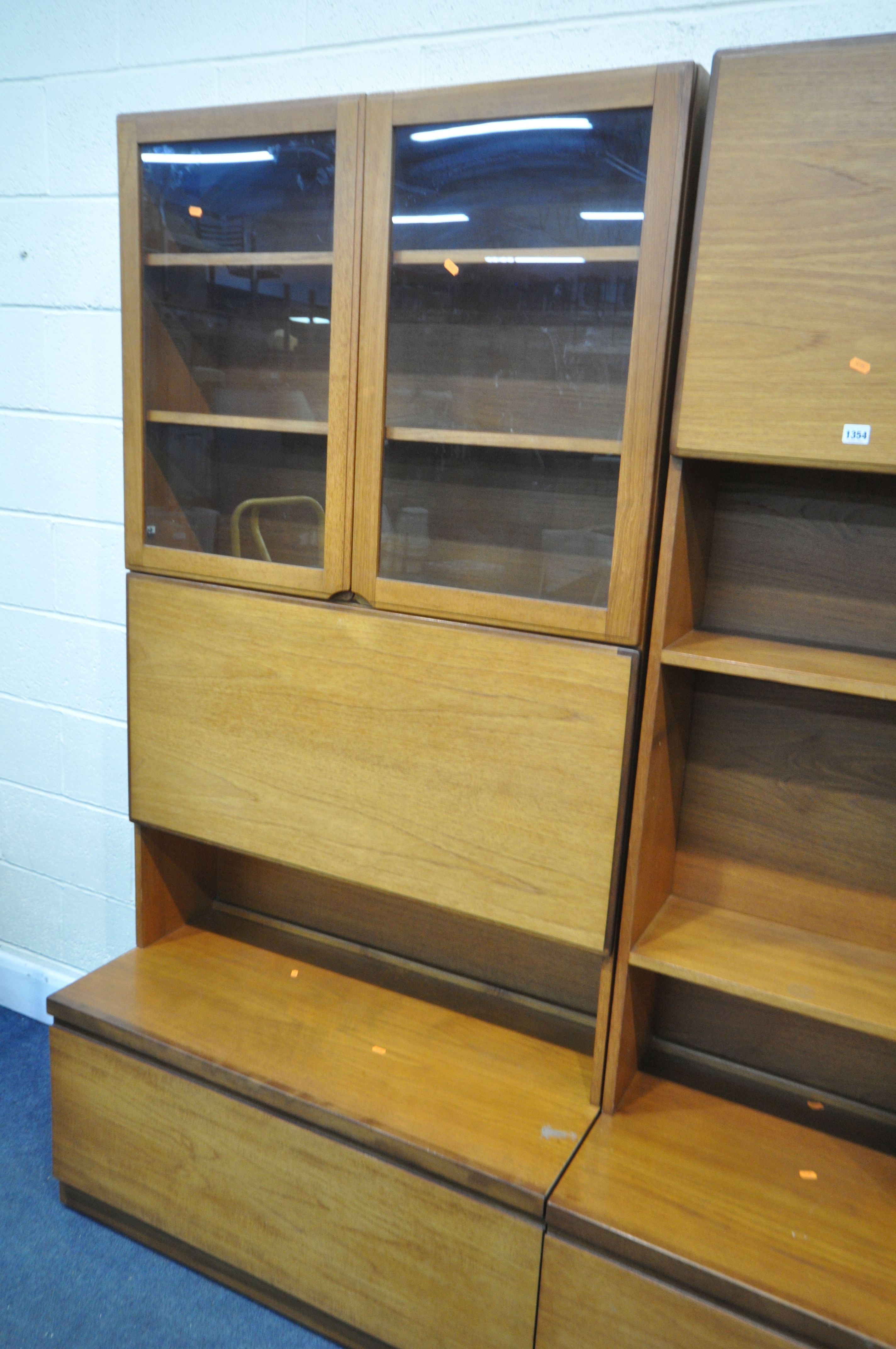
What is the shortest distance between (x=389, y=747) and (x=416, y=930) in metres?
0.52

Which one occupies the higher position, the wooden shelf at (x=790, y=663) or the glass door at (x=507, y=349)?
the glass door at (x=507, y=349)

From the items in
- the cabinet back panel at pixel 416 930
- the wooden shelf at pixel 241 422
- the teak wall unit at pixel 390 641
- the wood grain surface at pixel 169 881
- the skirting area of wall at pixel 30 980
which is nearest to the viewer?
the teak wall unit at pixel 390 641

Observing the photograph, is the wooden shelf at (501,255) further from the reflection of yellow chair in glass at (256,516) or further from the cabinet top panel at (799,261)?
the reflection of yellow chair in glass at (256,516)

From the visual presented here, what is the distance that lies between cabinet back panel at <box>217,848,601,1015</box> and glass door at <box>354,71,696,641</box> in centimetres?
64

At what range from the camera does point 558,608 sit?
141 centimetres

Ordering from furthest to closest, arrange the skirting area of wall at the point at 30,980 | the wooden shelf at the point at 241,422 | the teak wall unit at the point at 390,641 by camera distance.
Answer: the skirting area of wall at the point at 30,980
the wooden shelf at the point at 241,422
the teak wall unit at the point at 390,641

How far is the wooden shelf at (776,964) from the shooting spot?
1.35 metres

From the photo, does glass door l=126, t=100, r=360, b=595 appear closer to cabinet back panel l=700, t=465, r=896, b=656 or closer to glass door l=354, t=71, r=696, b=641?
glass door l=354, t=71, r=696, b=641

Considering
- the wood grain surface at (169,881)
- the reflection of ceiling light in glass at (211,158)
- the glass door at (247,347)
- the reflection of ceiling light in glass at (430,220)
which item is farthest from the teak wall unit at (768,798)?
the wood grain surface at (169,881)

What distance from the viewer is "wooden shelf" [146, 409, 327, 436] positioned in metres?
1.58

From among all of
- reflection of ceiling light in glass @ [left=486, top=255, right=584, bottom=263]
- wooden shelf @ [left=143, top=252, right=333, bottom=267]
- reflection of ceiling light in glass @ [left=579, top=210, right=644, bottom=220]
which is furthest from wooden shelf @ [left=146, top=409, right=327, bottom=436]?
reflection of ceiling light in glass @ [left=579, top=210, right=644, bottom=220]

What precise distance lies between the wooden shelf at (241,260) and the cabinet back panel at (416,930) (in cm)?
107

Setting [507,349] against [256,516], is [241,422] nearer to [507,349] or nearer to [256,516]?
[256,516]

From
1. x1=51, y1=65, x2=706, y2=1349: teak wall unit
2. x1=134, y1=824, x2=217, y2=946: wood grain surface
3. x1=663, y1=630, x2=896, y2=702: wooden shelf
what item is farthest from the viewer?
x1=134, y1=824, x2=217, y2=946: wood grain surface
